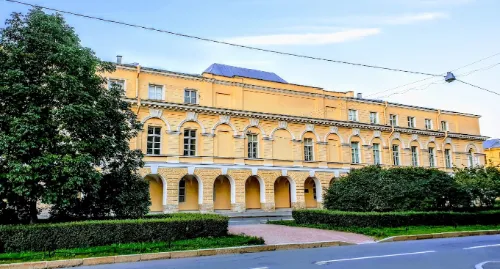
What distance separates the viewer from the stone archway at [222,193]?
34.5 m

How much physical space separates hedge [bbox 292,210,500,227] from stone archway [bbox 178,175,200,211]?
1332cm

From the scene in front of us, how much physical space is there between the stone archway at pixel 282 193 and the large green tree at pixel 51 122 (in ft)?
75.1

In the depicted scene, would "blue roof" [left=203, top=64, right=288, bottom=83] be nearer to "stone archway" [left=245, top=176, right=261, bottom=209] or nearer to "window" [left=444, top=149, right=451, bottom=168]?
"stone archway" [left=245, top=176, right=261, bottom=209]

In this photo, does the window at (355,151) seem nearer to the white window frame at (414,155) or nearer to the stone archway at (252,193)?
the white window frame at (414,155)

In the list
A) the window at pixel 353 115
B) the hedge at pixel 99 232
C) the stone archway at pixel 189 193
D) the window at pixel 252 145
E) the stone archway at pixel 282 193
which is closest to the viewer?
the hedge at pixel 99 232

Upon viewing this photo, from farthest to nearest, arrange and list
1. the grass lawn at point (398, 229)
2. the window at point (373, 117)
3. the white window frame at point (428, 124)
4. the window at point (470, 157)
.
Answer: the window at point (470, 157) < the white window frame at point (428, 124) < the window at point (373, 117) < the grass lawn at point (398, 229)

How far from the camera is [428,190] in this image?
2214cm

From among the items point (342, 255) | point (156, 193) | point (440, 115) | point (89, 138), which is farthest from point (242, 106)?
point (440, 115)

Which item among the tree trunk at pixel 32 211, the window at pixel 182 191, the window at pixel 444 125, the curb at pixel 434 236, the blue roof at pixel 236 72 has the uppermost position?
the blue roof at pixel 236 72

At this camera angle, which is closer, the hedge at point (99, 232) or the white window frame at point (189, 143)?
the hedge at point (99, 232)

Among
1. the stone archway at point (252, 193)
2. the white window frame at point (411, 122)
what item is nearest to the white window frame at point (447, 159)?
the white window frame at point (411, 122)

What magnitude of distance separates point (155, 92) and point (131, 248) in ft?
72.0

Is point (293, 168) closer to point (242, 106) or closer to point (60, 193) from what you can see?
point (242, 106)

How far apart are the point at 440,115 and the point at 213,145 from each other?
30.9 m
